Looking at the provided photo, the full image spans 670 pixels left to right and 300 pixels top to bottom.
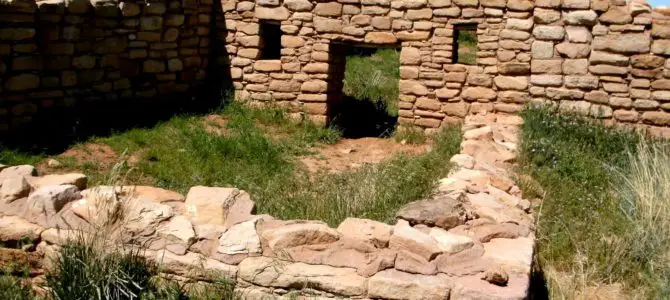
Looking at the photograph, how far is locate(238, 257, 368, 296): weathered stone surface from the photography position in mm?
3887

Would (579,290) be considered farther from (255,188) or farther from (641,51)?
(641,51)

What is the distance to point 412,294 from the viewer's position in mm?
3783

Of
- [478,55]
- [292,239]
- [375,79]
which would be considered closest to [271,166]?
[478,55]

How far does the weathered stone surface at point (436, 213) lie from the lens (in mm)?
4496

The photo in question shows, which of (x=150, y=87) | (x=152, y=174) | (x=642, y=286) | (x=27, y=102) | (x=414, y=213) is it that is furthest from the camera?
(x=150, y=87)

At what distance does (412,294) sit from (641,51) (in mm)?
6141

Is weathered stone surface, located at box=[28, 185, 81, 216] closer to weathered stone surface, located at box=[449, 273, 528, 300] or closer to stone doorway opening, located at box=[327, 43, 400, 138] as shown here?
weathered stone surface, located at box=[449, 273, 528, 300]

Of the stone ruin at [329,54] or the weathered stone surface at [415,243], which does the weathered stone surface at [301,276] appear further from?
the stone ruin at [329,54]

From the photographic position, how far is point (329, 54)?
33.6 feet

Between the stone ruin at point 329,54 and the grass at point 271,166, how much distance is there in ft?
2.28

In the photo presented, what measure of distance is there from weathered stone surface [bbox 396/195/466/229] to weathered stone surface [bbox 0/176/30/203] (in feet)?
8.05

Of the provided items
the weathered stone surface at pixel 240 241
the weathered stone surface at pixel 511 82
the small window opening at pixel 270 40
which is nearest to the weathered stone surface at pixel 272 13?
the small window opening at pixel 270 40

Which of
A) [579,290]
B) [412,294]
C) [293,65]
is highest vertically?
[293,65]

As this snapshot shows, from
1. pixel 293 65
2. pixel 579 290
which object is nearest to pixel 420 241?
pixel 579 290
